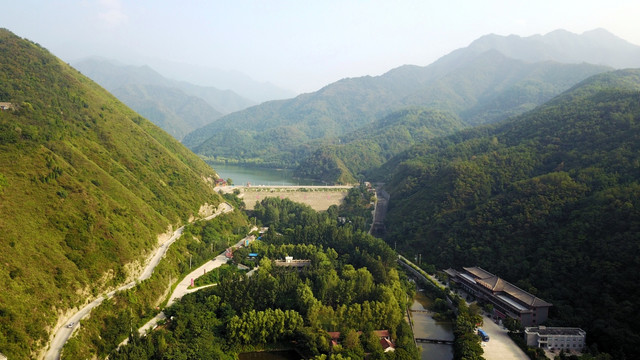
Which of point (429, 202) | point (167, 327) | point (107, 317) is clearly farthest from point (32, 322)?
point (429, 202)

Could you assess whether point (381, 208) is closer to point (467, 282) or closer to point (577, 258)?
point (467, 282)

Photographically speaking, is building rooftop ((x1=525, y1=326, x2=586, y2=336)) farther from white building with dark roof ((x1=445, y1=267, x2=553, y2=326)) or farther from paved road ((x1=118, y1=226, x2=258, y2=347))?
paved road ((x1=118, y1=226, x2=258, y2=347))

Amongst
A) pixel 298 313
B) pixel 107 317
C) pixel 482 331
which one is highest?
pixel 107 317

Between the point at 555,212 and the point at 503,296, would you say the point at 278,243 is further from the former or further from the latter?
the point at 555,212

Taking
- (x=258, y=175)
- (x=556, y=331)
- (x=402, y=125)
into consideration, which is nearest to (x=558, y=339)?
(x=556, y=331)

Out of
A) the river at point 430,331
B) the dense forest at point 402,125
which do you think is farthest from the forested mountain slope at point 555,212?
the dense forest at point 402,125

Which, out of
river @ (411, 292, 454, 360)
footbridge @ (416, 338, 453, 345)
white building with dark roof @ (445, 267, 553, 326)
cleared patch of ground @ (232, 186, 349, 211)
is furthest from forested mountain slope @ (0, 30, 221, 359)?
white building with dark roof @ (445, 267, 553, 326)
